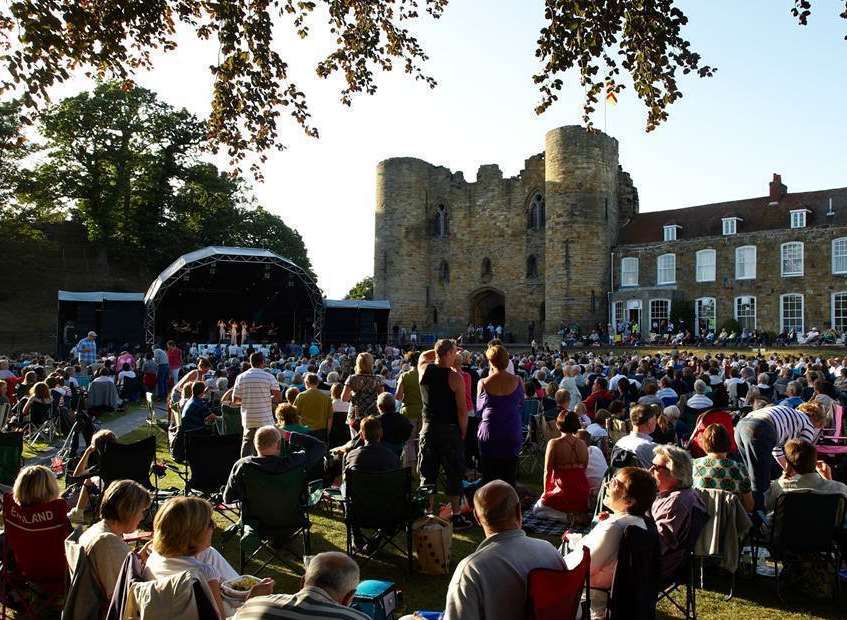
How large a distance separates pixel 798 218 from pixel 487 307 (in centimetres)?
1704

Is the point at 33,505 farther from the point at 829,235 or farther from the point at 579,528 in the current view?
the point at 829,235

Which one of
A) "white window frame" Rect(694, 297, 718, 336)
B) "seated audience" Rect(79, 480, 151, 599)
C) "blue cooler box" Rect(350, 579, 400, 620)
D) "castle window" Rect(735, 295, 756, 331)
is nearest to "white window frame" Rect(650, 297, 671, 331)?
"white window frame" Rect(694, 297, 718, 336)

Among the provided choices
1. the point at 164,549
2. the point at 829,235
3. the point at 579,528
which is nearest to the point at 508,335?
the point at 829,235

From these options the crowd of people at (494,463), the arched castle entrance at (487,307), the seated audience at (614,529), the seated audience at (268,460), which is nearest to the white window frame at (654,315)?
the arched castle entrance at (487,307)

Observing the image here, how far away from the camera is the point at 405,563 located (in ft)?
17.8

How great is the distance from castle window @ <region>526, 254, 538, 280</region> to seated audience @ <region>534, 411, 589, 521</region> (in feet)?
108

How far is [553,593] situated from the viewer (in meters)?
2.87

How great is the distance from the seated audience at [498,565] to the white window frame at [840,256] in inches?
1209

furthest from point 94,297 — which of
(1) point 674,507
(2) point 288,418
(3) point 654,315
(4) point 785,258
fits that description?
(4) point 785,258

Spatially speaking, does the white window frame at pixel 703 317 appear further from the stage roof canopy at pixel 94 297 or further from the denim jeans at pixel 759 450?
the denim jeans at pixel 759 450

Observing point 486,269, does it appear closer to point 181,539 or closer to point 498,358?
point 498,358

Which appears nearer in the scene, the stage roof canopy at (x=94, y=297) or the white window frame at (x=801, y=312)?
the stage roof canopy at (x=94, y=297)

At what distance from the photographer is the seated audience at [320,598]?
8.04ft

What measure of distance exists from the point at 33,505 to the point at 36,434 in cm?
709
